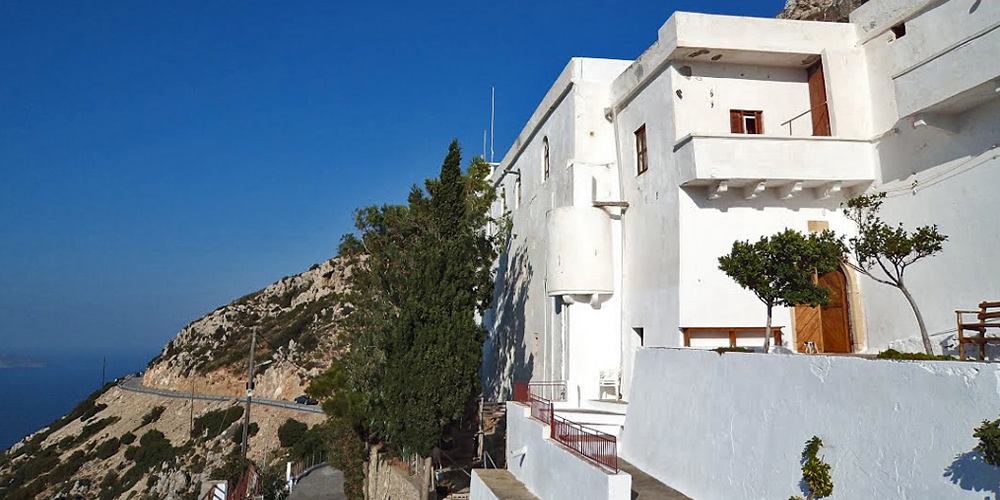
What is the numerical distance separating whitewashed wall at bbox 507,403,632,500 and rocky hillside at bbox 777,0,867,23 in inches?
558

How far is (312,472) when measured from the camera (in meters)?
33.3

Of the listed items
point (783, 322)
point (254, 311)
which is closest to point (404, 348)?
point (783, 322)

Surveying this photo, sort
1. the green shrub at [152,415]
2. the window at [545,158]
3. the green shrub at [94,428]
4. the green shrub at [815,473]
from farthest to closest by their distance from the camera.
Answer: the green shrub at [94,428], the green shrub at [152,415], the window at [545,158], the green shrub at [815,473]

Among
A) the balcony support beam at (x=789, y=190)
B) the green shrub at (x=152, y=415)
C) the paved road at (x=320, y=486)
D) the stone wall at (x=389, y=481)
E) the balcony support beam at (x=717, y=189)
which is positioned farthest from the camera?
the green shrub at (x=152, y=415)

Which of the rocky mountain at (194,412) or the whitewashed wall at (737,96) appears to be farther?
the rocky mountain at (194,412)

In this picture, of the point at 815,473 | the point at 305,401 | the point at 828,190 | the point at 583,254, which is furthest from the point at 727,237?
the point at 305,401

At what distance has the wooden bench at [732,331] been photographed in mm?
11828

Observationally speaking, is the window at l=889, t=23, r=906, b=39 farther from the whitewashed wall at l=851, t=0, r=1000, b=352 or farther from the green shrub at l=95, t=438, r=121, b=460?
the green shrub at l=95, t=438, r=121, b=460

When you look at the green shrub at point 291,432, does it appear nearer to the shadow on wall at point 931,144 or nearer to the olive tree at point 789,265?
the olive tree at point 789,265

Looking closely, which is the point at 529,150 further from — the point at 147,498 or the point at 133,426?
the point at 133,426

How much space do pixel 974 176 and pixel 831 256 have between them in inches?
130

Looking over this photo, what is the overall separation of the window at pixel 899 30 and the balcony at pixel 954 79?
139 cm

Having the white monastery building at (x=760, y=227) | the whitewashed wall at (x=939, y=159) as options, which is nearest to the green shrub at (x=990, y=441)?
the white monastery building at (x=760, y=227)

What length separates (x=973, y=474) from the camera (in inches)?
192
